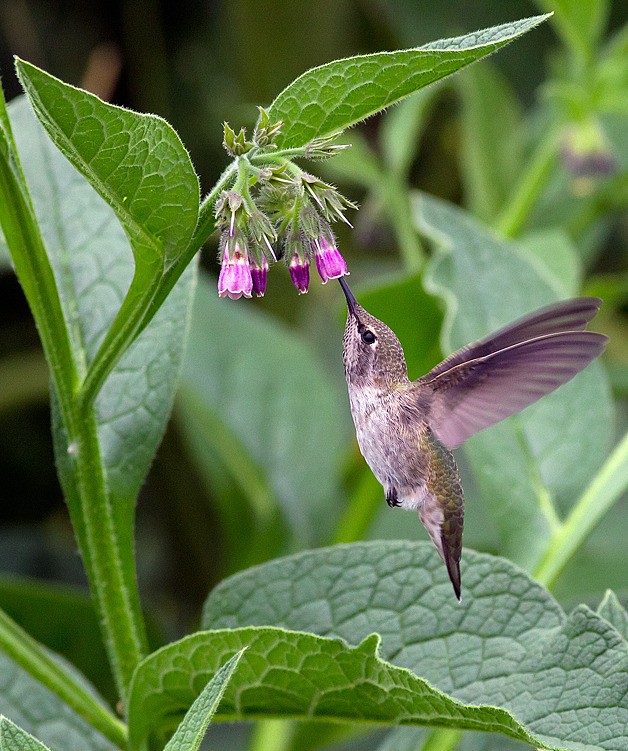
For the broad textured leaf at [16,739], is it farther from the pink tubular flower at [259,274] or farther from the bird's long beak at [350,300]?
the bird's long beak at [350,300]


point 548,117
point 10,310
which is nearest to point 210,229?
point 548,117

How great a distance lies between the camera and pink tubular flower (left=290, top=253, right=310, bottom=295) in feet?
3.23

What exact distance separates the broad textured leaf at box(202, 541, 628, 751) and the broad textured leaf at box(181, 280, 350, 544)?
1113 mm

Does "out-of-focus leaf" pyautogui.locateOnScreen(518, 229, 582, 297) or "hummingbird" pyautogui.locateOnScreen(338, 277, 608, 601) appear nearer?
"hummingbird" pyautogui.locateOnScreen(338, 277, 608, 601)

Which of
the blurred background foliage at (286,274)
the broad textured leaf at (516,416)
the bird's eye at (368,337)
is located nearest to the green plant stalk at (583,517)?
the broad textured leaf at (516,416)

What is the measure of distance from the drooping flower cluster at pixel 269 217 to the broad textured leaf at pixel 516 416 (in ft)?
1.70

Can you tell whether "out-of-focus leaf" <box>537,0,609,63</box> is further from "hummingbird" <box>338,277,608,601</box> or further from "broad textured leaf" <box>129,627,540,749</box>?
"broad textured leaf" <box>129,627,540,749</box>

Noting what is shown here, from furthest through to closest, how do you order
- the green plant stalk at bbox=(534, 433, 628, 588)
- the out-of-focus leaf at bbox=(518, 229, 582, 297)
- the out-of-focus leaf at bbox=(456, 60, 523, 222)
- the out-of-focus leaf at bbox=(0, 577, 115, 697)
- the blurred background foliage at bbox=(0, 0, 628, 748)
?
the out-of-focus leaf at bbox=(456, 60, 523, 222)
the blurred background foliage at bbox=(0, 0, 628, 748)
the out-of-focus leaf at bbox=(518, 229, 582, 297)
the out-of-focus leaf at bbox=(0, 577, 115, 697)
the green plant stalk at bbox=(534, 433, 628, 588)

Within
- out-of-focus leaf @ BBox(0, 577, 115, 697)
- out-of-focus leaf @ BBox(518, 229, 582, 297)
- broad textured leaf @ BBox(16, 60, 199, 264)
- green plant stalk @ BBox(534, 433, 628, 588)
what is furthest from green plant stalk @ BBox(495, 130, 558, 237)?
broad textured leaf @ BBox(16, 60, 199, 264)

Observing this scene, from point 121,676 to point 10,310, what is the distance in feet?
6.67

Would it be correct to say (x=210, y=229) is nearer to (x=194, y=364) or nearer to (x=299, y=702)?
(x=299, y=702)

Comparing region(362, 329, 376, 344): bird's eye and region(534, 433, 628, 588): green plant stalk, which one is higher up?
region(362, 329, 376, 344): bird's eye

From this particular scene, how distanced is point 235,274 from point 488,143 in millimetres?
1890

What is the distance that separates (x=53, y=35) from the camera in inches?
124
